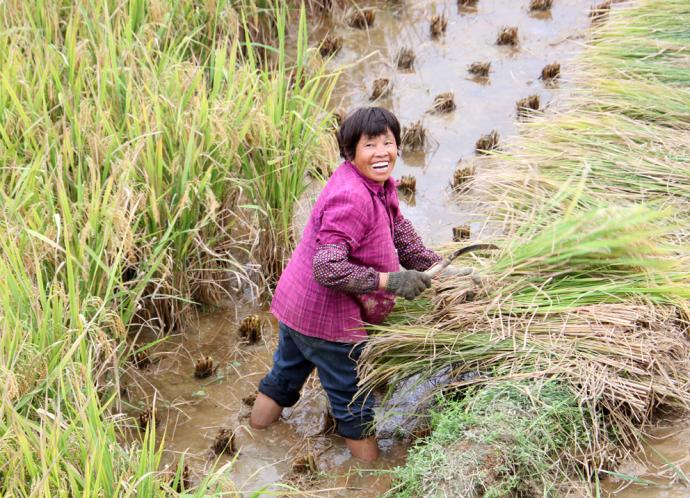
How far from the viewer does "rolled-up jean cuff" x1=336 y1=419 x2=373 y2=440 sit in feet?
10.2

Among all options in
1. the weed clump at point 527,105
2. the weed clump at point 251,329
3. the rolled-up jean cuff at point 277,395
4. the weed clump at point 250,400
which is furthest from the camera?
the weed clump at point 527,105

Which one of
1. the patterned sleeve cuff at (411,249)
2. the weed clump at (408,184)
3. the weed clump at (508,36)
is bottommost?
the weed clump at (408,184)

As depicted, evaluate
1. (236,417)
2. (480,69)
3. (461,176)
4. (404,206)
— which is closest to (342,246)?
(236,417)

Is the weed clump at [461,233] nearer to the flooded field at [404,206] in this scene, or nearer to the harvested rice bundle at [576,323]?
the flooded field at [404,206]

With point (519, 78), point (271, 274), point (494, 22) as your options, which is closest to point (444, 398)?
point (271, 274)

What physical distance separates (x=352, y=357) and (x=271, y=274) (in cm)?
99

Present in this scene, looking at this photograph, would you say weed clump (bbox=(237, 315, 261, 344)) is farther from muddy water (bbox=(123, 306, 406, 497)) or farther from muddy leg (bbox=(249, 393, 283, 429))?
muddy leg (bbox=(249, 393, 283, 429))

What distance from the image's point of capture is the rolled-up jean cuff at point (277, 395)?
10.6ft

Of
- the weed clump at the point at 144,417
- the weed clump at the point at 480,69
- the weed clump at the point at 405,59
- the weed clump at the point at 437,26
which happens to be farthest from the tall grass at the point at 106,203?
the weed clump at the point at 437,26

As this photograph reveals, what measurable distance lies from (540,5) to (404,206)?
216 centimetres

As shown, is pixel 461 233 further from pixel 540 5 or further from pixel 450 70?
pixel 540 5

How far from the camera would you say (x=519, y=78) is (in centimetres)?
536

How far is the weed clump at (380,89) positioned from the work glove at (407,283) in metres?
2.45

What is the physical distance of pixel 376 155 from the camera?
286 cm
